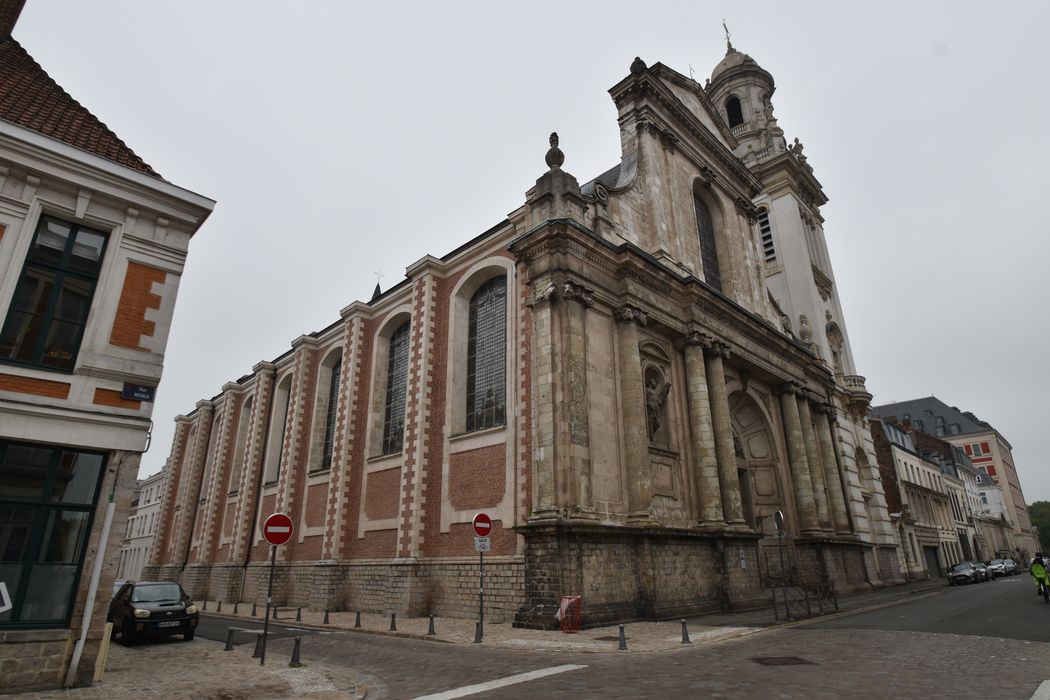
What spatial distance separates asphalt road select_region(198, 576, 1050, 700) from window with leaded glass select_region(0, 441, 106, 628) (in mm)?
3962

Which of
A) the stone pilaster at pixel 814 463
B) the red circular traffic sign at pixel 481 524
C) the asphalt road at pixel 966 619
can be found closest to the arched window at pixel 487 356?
the red circular traffic sign at pixel 481 524

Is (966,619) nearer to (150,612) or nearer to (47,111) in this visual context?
(150,612)

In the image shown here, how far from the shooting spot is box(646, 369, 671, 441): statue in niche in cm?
1773

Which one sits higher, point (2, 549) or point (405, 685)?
point (2, 549)

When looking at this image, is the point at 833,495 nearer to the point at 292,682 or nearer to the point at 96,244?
the point at 292,682

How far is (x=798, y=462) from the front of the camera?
23.8 meters

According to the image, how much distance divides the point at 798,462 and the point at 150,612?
22265 millimetres

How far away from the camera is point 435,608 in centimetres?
1684

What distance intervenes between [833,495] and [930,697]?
22.0m

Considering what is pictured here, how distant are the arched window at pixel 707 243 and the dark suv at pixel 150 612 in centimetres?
2070

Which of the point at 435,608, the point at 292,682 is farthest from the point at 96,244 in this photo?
the point at 435,608

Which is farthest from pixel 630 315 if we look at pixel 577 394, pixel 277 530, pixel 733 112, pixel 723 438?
pixel 733 112

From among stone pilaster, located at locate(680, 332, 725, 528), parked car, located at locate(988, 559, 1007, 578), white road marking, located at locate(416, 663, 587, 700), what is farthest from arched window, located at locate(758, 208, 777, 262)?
white road marking, located at locate(416, 663, 587, 700)

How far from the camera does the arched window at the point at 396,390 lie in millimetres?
22039
